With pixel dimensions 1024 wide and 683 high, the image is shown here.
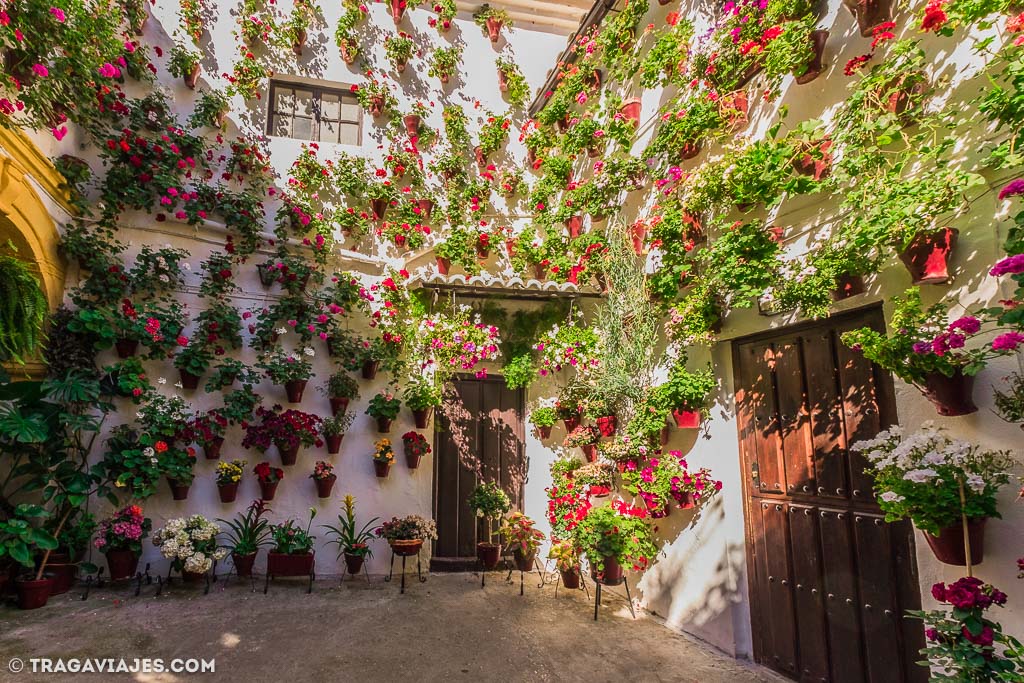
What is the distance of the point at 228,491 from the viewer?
4781 millimetres

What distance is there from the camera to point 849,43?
9.77 ft

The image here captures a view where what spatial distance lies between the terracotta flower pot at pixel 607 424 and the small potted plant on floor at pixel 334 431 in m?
2.55

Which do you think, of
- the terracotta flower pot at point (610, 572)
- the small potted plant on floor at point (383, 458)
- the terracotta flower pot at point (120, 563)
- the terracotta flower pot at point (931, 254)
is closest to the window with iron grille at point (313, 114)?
the small potted plant on floor at point (383, 458)

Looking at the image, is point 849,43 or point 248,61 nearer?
point 849,43

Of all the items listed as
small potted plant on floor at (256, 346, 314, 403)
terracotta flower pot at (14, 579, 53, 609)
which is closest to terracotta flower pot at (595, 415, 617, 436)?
small potted plant on floor at (256, 346, 314, 403)

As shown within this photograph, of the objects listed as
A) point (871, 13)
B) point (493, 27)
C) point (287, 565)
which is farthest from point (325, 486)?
point (493, 27)

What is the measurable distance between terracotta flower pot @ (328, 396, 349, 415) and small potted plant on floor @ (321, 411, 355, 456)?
53 millimetres

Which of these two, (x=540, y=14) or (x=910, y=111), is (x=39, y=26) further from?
(x=910, y=111)

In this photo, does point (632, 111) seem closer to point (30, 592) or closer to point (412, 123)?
point (412, 123)

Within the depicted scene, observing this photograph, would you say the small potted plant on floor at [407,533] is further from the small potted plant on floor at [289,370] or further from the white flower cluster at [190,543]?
the small potted plant on floor at [289,370]

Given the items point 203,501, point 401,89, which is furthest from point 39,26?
point 203,501

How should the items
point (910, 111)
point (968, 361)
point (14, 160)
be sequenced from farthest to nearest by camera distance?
point (14, 160)
point (910, 111)
point (968, 361)

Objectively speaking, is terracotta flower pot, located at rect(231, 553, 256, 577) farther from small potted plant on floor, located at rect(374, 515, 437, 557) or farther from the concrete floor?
small potted plant on floor, located at rect(374, 515, 437, 557)

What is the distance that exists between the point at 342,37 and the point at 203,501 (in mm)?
5248
